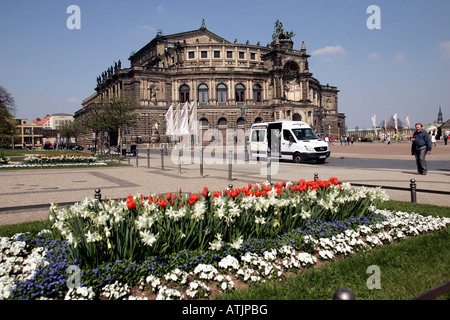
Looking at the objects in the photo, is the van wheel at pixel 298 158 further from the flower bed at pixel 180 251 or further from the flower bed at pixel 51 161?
the flower bed at pixel 180 251

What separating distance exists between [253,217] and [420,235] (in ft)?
10.5

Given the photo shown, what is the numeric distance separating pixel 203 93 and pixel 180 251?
6410 centimetres

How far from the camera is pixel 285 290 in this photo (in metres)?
3.87

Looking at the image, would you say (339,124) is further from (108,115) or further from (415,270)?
(415,270)

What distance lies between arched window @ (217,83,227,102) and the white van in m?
42.0

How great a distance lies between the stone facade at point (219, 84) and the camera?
207ft

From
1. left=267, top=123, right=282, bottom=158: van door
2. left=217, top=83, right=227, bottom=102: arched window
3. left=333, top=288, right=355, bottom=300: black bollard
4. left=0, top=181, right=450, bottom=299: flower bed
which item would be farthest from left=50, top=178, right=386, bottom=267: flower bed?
left=217, top=83, right=227, bottom=102: arched window

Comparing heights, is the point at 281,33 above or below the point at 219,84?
above

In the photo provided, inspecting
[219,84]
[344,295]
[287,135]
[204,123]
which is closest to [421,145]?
[287,135]

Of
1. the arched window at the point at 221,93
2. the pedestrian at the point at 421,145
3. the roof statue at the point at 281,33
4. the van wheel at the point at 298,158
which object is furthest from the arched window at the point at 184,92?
the pedestrian at the point at 421,145

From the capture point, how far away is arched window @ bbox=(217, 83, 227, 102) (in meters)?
66.6

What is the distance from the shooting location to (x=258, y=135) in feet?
84.0

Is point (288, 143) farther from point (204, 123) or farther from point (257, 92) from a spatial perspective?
point (257, 92)
